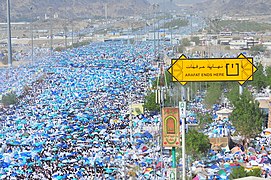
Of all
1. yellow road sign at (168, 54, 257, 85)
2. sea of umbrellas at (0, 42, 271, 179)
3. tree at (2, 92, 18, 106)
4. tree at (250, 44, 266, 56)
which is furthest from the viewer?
tree at (250, 44, 266, 56)

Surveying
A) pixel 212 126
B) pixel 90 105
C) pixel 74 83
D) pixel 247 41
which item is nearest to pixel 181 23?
pixel 247 41

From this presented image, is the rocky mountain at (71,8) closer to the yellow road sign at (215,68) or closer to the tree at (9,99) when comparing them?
the tree at (9,99)

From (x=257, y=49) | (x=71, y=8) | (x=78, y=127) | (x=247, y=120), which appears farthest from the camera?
(x=71, y=8)

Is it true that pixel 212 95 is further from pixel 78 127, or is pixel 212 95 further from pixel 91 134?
pixel 91 134

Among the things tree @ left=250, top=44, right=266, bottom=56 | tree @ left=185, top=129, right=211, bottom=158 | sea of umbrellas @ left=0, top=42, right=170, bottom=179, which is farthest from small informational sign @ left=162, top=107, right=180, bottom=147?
tree @ left=250, top=44, right=266, bottom=56

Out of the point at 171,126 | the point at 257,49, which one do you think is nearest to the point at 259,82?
the point at 171,126

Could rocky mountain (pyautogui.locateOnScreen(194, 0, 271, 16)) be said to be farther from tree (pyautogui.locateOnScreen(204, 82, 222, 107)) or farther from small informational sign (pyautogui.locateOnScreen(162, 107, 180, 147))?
small informational sign (pyautogui.locateOnScreen(162, 107, 180, 147))
